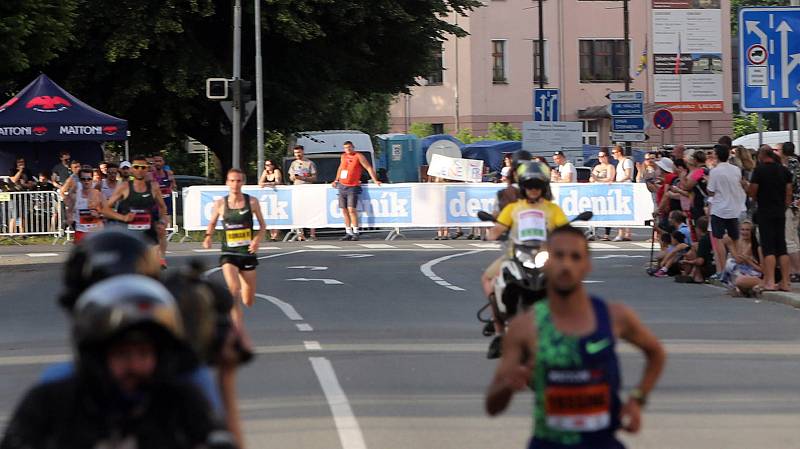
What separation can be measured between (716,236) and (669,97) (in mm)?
46050

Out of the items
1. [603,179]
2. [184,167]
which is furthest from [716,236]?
[184,167]

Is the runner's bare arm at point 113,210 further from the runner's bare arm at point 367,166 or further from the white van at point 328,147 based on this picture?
the white van at point 328,147

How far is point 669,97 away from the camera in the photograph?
67125 millimetres

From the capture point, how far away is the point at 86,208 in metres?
26.5

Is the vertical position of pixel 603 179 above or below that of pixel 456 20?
below

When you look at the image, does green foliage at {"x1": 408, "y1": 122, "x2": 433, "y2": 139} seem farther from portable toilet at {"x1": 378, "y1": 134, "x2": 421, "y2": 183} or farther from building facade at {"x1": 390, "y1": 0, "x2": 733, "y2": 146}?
portable toilet at {"x1": 378, "y1": 134, "x2": 421, "y2": 183}

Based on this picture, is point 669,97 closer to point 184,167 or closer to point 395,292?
point 184,167

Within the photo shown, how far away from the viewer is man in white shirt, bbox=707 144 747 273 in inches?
831

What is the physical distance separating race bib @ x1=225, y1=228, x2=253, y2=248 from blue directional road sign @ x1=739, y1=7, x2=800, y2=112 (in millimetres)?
6956

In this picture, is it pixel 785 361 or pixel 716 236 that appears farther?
pixel 716 236

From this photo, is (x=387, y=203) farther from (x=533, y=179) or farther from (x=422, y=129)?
(x=422, y=129)

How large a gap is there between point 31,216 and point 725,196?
1786 centimetres

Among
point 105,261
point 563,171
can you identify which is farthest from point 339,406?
point 563,171

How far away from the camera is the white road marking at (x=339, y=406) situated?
951 centimetres
